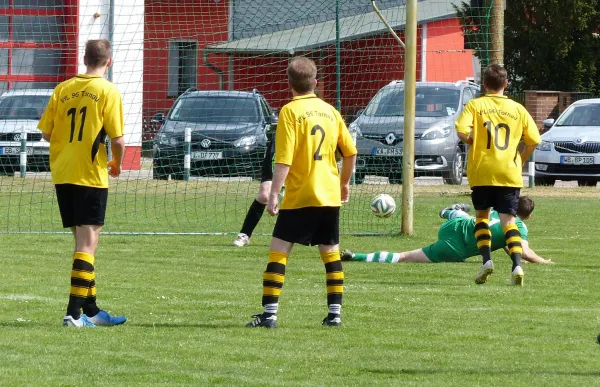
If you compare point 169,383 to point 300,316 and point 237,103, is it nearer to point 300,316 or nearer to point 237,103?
point 300,316

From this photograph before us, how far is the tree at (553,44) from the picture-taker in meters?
34.6

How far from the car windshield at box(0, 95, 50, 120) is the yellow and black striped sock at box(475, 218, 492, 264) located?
49.5 ft

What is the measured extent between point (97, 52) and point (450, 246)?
5.01 metres

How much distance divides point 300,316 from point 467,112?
2955 mm

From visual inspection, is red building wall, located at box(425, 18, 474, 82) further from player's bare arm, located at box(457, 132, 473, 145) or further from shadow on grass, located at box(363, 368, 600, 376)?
shadow on grass, located at box(363, 368, 600, 376)

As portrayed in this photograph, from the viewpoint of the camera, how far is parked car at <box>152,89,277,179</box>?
20.7 m

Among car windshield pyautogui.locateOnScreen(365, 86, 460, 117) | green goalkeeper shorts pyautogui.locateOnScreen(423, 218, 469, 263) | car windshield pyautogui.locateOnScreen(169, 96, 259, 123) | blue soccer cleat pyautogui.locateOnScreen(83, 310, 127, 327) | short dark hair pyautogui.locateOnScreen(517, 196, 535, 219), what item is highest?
car windshield pyautogui.locateOnScreen(365, 86, 460, 117)

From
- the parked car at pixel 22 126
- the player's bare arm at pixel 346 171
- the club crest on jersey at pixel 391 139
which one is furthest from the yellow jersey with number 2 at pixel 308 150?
the parked car at pixel 22 126

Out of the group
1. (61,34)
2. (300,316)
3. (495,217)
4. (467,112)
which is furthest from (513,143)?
(61,34)

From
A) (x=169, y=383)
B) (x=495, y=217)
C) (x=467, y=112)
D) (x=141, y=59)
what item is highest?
(x=141, y=59)

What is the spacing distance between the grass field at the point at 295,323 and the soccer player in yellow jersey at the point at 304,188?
0.26 m

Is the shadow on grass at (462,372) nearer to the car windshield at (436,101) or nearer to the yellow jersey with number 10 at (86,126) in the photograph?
the yellow jersey with number 10 at (86,126)

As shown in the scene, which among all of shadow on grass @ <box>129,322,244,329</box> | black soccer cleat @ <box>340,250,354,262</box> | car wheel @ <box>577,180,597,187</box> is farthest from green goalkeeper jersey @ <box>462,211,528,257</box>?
car wheel @ <box>577,180,597,187</box>

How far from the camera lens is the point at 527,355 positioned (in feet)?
24.3
